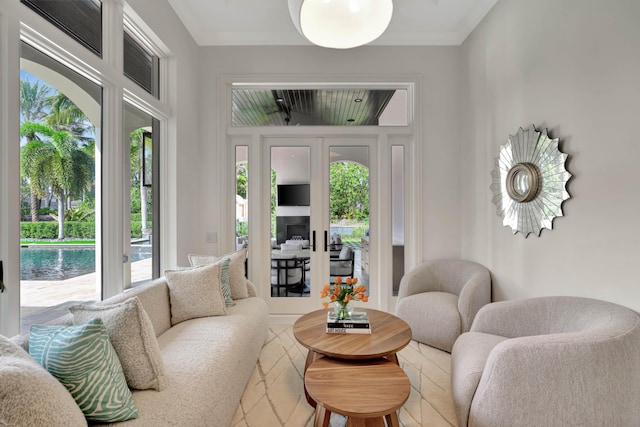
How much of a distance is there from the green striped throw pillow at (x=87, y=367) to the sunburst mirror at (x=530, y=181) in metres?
2.69

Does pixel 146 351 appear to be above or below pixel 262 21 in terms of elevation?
below

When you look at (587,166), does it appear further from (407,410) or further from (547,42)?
(407,410)

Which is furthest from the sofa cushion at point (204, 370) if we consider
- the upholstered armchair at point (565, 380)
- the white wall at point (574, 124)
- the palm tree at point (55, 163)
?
the white wall at point (574, 124)

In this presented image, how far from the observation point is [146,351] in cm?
136

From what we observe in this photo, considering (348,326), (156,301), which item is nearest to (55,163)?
(156,301)

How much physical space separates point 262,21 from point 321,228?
235cm

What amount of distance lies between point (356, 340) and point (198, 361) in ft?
3.13

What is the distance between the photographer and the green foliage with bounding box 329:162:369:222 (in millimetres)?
3541

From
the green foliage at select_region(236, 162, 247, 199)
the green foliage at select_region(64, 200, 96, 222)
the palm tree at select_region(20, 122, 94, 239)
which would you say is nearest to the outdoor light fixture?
the palm tree at select_region(20, 122, 94, 239)

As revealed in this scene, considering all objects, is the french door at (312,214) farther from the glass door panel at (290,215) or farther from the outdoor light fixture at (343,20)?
the outdoor light fixture at (343,20)

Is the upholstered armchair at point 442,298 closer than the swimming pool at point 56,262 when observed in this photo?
No

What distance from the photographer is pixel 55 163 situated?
1.68 metres

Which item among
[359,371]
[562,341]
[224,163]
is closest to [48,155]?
[224,163]

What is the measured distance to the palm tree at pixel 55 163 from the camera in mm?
1523
